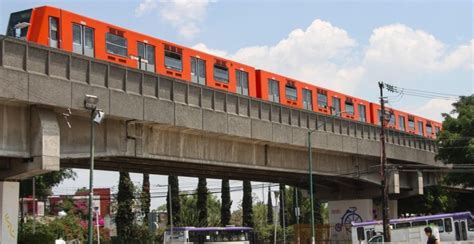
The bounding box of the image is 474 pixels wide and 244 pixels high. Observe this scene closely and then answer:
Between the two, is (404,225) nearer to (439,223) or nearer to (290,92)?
(439,223)

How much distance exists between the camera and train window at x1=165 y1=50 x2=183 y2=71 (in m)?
31.2

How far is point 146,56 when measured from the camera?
3003cm

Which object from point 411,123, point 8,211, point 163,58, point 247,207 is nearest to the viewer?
point 8,211

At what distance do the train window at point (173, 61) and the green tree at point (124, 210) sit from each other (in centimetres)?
4012

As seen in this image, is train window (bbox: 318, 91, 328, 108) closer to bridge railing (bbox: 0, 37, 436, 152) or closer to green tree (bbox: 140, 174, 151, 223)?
bridge railing (bbox: 0, 37, 436, 152)

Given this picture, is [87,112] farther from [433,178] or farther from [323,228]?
[433,178]

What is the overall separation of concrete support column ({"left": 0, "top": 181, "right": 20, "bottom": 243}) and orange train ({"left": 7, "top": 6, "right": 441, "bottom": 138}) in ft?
19.2

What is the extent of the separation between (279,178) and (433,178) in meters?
17.2

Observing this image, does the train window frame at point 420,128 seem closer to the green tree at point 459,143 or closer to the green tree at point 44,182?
the green tree at point 459,143

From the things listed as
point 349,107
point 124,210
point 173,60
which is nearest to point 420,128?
point 349,107

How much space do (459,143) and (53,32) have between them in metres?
37.5

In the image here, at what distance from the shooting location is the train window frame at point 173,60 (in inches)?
1228

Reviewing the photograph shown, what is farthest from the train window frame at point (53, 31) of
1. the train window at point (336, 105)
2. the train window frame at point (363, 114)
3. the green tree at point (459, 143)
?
the green tree at point (459, 143)

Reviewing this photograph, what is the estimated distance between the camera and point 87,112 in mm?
25656
